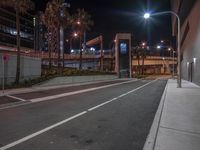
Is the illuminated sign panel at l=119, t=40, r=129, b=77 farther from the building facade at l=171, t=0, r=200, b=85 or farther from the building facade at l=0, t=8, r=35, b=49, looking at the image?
the building facade at l=171, t=0, r=200, b=85

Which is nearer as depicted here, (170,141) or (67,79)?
(170,141)

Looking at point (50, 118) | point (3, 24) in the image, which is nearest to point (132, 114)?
point (50, 118)

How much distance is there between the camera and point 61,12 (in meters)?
47.9

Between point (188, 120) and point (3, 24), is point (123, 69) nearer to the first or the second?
point (3, 24)

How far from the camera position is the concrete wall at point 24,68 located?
27.8 meters

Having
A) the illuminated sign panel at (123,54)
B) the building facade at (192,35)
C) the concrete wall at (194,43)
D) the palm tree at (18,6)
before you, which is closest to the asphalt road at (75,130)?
the palm tree at (18,6)

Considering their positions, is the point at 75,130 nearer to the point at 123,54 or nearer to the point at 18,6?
the point at 18,6

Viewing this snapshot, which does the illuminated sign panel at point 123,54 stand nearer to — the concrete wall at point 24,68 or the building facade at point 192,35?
the building facade at point 192,35

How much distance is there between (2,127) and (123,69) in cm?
7775

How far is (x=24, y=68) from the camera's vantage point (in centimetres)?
3131

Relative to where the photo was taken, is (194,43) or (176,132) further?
(194,43)

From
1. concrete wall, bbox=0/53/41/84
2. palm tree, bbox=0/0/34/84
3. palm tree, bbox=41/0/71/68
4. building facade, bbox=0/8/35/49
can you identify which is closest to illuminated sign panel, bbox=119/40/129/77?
building facade, bbox=0/8/35/49

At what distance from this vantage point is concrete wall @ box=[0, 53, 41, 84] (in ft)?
91.3

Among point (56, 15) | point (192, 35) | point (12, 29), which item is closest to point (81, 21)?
point (56, 15)
